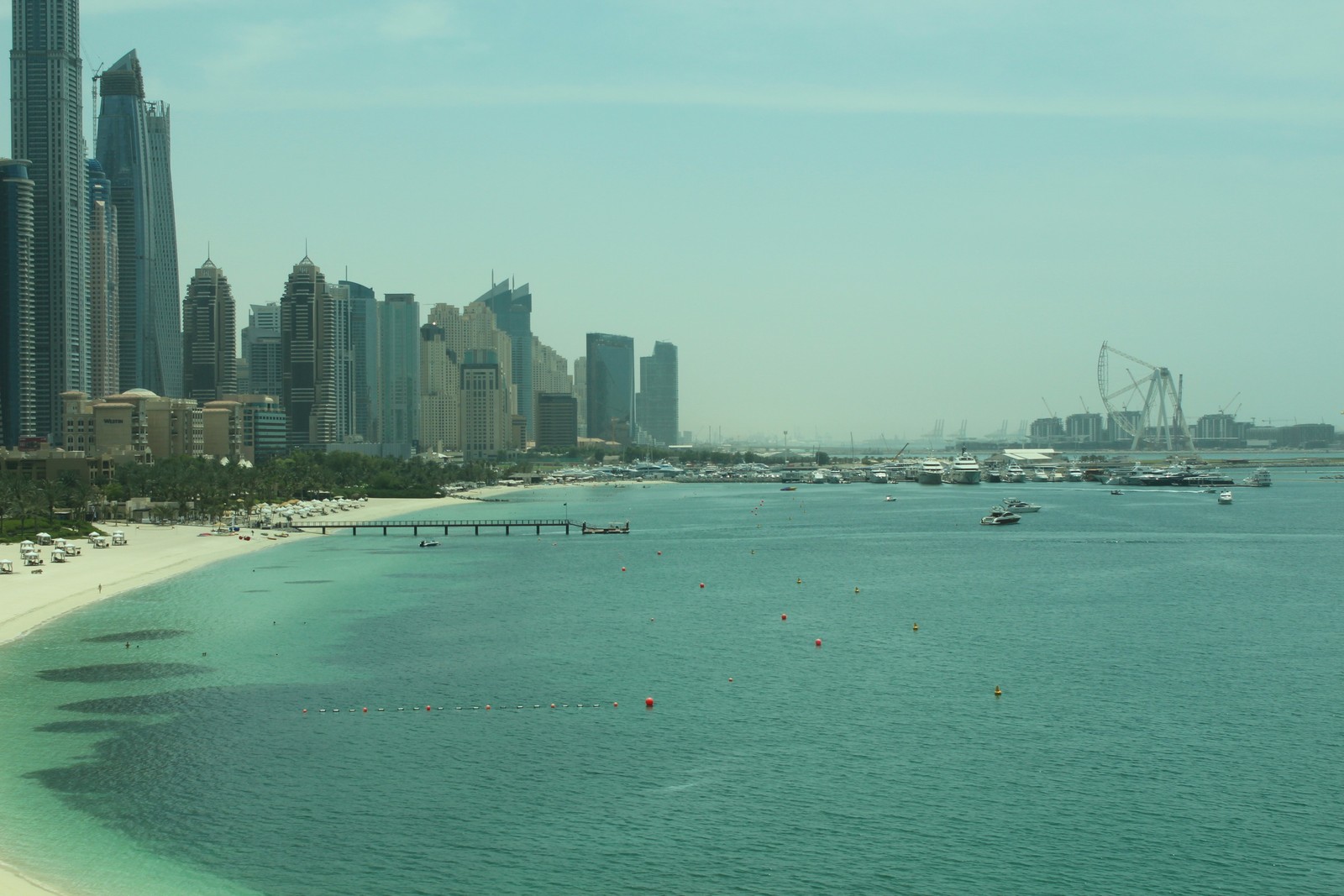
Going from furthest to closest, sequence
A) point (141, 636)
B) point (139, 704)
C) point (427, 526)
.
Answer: point (427, 526)
point (141, 636)
point (139, 704)

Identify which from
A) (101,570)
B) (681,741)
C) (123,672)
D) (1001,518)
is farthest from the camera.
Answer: (1001,518)

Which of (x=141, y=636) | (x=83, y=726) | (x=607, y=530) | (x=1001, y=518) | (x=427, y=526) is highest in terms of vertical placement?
(x=427, y=526)

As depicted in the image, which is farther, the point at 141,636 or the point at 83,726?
the point at 141,636

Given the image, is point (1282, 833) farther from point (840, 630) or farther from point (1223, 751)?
point (840, 630)

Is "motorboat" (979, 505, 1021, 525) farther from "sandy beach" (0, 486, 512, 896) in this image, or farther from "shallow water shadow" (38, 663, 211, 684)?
"shallow water shadow" (38, 663, 211, 684)

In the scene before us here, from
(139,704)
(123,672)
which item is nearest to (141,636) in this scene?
(123,672)

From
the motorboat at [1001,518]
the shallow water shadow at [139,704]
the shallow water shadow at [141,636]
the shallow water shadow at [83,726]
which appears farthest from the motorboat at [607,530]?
the shallow water shadow at [83,726]

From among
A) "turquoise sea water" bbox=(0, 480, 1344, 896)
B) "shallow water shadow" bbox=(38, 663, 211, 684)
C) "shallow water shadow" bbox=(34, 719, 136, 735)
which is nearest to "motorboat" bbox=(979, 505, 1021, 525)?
"turquoise sea water" bbox=(0, 480, 1344, 896)

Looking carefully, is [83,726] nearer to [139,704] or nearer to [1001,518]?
[139,704]
